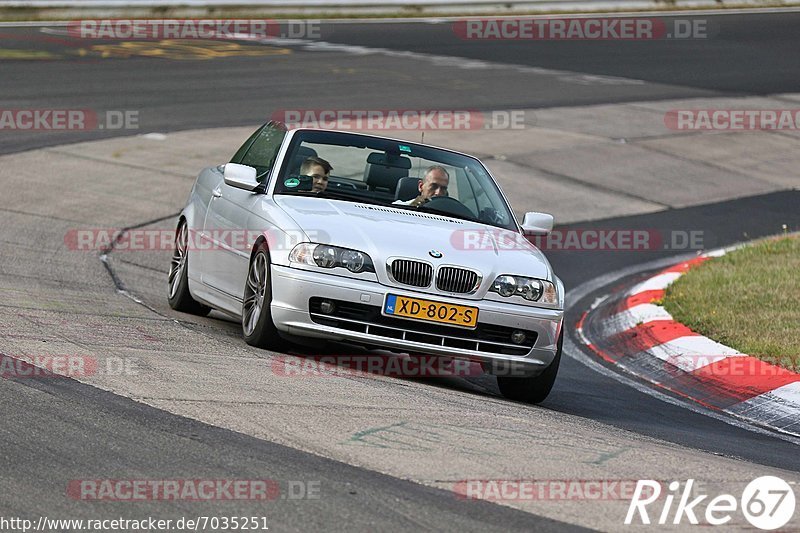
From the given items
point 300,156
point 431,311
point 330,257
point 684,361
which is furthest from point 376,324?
point 684,361

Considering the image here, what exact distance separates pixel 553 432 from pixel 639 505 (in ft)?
4.26

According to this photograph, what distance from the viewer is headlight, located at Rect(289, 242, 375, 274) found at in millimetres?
7664

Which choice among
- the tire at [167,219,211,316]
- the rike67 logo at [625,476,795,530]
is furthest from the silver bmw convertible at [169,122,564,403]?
the rike67 logo at [625,476,795,530]

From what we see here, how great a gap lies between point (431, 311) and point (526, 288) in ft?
2.02

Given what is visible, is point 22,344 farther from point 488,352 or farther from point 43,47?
point 43,47

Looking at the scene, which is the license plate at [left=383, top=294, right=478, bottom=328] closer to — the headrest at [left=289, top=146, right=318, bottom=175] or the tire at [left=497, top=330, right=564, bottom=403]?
the tire at [left=497, top=330, right=564, bottom=403]

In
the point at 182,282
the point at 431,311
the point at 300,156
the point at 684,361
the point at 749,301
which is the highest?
the point at 300,156

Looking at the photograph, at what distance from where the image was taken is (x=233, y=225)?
8883mm

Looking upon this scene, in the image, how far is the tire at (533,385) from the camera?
8078 millimetres

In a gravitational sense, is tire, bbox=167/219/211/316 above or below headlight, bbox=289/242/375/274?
below

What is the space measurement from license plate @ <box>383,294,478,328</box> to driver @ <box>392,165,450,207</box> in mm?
1264

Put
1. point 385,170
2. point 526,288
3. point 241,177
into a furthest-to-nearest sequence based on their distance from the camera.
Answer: point 385,170, point 241,177, point 526,288

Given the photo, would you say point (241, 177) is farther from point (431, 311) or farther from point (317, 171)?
point (431, 311)

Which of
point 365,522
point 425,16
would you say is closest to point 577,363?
point 365,522
